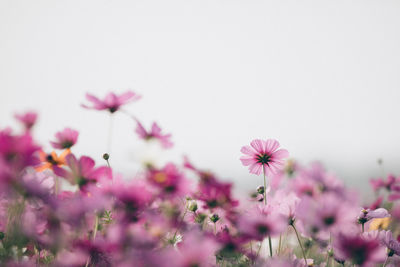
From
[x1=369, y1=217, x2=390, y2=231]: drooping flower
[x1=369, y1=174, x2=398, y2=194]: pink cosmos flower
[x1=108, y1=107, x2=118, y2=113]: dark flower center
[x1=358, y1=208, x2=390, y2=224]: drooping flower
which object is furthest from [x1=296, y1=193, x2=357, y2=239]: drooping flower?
[x1=369, y1=174, x2=398, y2=194]: pink cosmos flower

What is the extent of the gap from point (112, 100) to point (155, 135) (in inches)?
5.7

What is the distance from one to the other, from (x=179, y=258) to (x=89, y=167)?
24 cm

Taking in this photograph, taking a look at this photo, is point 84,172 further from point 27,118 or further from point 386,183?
point 386,183

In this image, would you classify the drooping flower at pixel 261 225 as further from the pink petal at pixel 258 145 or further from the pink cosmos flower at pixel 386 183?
the pink cosmos flower at pixel 386 183

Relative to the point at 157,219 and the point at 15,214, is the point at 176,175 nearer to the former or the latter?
the point at 157,219

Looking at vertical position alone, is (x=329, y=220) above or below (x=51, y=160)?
below

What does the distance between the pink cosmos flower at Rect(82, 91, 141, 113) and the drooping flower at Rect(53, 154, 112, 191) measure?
0.26m

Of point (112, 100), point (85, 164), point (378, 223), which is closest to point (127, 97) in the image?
point (112, 100)

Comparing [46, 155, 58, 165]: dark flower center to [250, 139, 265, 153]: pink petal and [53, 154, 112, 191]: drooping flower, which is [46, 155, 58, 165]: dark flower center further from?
[250, 139, 265, 153]: pink petal

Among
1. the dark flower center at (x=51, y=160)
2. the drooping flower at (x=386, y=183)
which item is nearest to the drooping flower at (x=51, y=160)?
the dark flower center at (x=51, y=160)

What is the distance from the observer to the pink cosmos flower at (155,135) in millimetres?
722

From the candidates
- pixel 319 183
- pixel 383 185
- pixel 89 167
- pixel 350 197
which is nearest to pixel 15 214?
pixel 89 167

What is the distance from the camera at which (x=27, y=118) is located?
3.23ft

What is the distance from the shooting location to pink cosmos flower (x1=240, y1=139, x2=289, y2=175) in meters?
0.85
